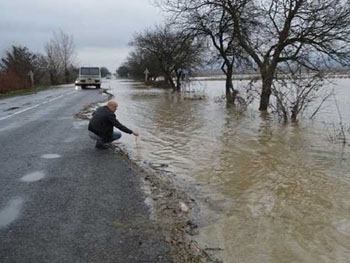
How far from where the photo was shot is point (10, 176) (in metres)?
7.65

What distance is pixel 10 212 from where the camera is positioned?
575 centimetres

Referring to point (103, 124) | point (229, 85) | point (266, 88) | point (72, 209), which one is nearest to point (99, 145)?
point (103, 124)

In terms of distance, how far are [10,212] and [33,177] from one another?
6.15ft

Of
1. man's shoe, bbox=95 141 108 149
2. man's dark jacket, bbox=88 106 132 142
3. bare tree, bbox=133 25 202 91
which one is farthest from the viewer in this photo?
bare tree, bbox=133 25 202 91

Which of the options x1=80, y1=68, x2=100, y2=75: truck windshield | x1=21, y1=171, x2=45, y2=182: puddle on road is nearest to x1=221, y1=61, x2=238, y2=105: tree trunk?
x1=21, y1=171, x2=45, y2=182: puddle on road

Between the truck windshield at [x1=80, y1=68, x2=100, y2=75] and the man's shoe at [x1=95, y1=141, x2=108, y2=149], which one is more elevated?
the man's shoe at [x1=95, y1=141, x2=108, y2=149]

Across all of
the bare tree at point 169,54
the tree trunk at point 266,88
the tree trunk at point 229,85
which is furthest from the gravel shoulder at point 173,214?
the bare tree at point 169,54

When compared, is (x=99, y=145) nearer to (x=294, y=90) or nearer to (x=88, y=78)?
(x=294, y=90)

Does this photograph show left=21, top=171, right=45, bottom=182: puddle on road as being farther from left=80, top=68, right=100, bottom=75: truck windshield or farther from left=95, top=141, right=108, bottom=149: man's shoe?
left=80, top=68, right=100, bottom=75: truck windshield

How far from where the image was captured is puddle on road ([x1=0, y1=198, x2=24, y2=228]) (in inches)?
213

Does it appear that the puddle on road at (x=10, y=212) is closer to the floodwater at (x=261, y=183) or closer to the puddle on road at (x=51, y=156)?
the floodwater at (x=261, y=183)

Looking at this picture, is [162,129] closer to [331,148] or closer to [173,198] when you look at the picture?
[331,148]

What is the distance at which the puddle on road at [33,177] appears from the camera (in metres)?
7.44

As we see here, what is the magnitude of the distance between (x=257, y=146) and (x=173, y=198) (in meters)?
5.90
